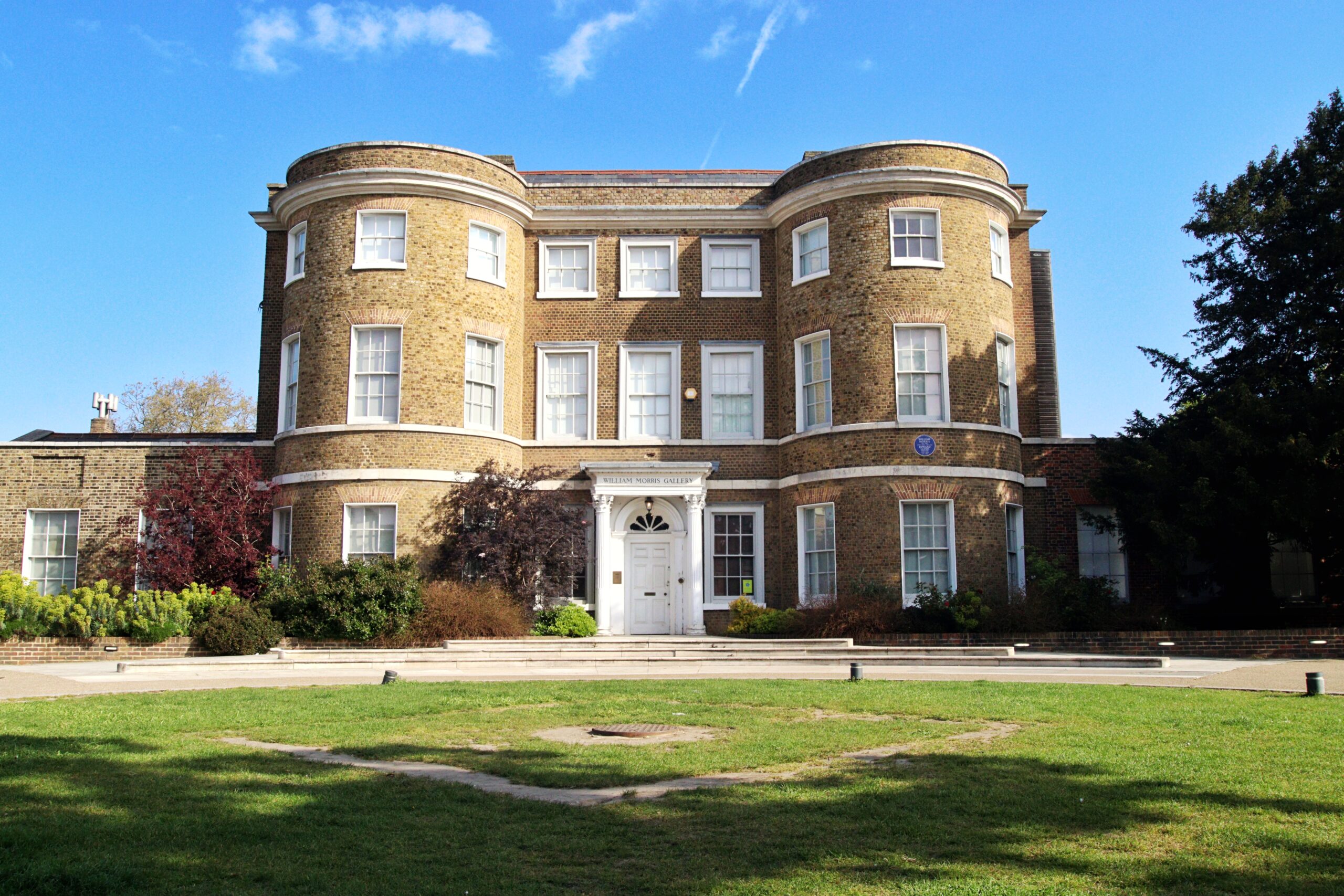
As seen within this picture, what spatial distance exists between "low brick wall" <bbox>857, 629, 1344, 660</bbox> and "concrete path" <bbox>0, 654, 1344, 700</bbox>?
2.18 ft

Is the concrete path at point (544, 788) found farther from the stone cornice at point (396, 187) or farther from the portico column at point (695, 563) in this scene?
the stone cornice at point (396, 187)

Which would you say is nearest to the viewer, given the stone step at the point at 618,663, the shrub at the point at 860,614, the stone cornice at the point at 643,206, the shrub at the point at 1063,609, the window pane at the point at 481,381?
the stone step at the point at 618,663

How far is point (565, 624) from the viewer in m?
22.2

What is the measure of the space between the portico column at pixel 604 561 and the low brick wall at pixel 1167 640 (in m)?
5.65

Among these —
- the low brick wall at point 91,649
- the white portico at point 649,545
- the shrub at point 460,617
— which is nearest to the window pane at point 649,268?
the white portico at point 649,545

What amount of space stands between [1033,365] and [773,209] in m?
7.17

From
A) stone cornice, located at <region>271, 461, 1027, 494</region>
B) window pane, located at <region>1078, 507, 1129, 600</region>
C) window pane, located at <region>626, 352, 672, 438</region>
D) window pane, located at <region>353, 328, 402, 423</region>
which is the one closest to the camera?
stone cornice, located at <region>271, 461, 1027, 494</region>

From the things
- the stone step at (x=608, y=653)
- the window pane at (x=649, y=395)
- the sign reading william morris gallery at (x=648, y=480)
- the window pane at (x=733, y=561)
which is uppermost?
the window pane at (x=649, y=395)

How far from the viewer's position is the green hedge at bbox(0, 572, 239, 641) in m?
19.8

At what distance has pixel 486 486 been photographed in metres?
22.6

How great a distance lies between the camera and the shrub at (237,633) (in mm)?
19609

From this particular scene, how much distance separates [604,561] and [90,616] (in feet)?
32.3

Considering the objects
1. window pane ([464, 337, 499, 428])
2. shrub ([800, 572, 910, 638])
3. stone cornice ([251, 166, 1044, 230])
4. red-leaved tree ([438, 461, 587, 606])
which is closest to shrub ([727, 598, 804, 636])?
shrub ([800, 572, 910, 638])

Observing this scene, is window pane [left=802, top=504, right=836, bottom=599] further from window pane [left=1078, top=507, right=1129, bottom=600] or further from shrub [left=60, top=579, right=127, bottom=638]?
shrub [left=60, top=579, right=127, bottom=638]
